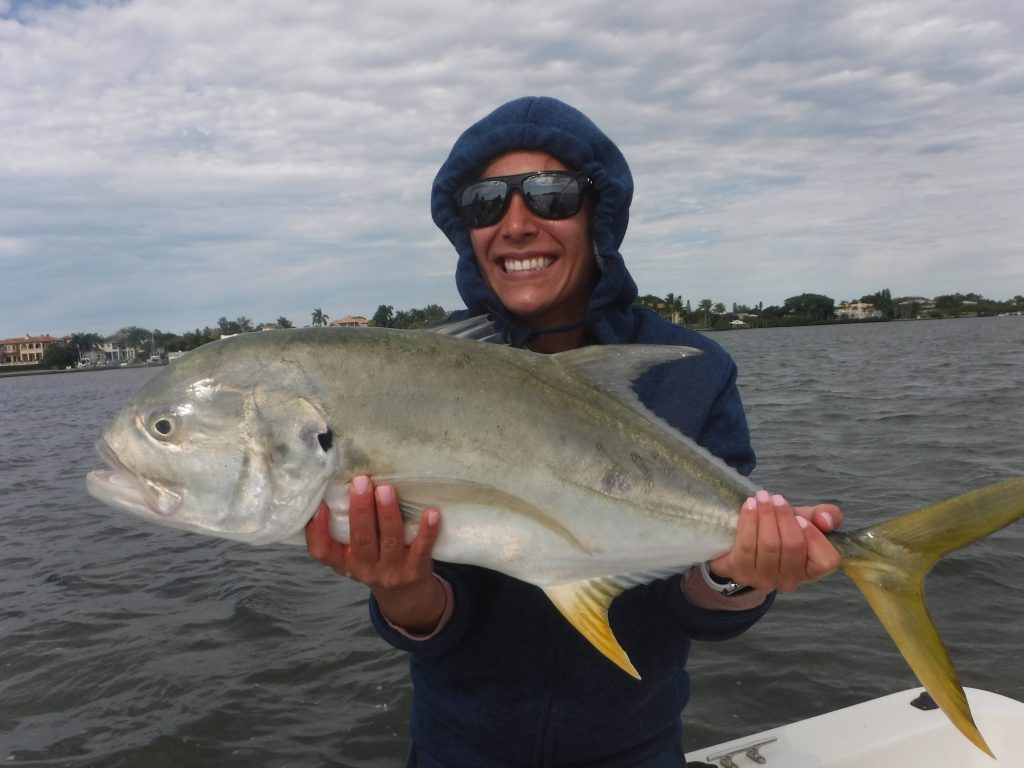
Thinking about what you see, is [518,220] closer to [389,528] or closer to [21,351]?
[389,528]

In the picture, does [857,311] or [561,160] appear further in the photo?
[857,311]

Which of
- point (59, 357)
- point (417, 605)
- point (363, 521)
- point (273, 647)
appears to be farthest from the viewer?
point (59, 357)

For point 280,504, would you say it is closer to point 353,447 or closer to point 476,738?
point 353,447

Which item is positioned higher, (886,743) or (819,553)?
(819,553)

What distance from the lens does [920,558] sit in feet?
7.68

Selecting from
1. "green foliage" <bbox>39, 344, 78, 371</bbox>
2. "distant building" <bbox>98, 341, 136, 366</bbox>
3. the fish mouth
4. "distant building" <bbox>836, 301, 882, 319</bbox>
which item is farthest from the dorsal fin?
"distant building" <bbox>836, 301, 882, 319</bbox>

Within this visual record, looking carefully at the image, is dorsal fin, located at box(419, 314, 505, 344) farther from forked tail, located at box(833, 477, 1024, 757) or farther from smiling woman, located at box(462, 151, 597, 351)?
forked tail, located at box(833, 477, 1024, 757)

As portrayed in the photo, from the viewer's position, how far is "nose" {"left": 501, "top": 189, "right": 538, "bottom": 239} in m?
2.79

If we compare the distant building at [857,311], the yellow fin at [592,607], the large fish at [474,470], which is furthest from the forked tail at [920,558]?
the distant building at [857,311]

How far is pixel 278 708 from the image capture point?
6324mm

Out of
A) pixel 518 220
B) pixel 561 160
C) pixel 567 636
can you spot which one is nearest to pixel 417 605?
pixel 567 636

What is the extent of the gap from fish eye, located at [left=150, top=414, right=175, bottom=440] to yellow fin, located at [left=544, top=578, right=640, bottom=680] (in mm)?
1292

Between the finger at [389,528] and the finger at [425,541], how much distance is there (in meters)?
0.04

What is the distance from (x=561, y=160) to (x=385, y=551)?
1700mm
